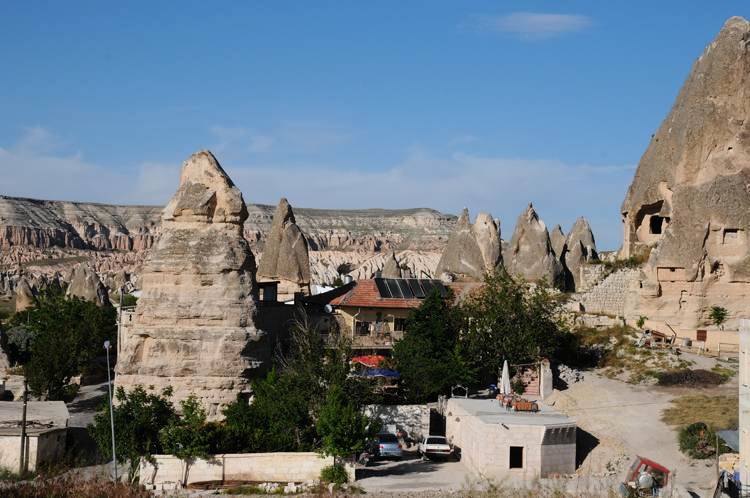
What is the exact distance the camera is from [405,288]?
40312mm

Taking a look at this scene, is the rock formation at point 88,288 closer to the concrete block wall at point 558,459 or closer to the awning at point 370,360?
the awning at point 370,360

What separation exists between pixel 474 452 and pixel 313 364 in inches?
210

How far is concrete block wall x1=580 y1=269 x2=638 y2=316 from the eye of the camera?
122 ft

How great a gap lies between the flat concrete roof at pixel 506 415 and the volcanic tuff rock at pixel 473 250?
22.3 metres

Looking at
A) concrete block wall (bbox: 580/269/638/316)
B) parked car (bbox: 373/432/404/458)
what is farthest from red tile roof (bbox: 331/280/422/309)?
parked car (bbox: 373/432/404/458)

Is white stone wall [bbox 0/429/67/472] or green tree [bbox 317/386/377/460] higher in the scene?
green tree [bbox 317/386/377/460]

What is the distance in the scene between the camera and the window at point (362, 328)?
126 feet

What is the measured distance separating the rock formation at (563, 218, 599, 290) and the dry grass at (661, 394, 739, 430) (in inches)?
1028

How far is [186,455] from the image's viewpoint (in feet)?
80.1

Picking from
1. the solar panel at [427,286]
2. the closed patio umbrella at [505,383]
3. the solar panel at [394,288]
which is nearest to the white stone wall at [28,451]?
the closed patio umbrella at [505,383]

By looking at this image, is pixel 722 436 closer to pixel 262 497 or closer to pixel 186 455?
pixel 262 497

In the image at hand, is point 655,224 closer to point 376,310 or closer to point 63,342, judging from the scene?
point 376,310

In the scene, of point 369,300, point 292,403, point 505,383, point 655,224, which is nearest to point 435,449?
point 505,383

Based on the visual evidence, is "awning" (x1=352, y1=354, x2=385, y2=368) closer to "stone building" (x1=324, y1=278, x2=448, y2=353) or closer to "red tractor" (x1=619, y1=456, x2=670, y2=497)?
"stone building" (x1=324, y1=278, x2=448, y2=353)
